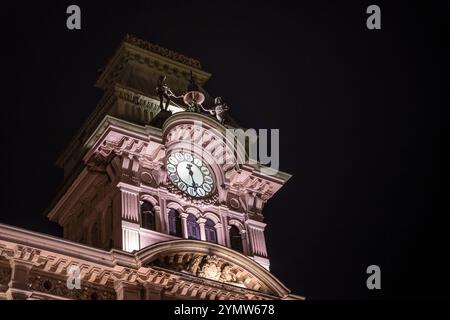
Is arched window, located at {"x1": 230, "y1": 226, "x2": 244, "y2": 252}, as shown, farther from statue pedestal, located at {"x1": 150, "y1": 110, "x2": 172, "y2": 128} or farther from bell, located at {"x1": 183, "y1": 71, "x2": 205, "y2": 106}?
bell, located at {"x1": 183, "y1": 71, "x2": 205, "y2": 106}

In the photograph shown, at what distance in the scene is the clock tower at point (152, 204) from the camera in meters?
32.3

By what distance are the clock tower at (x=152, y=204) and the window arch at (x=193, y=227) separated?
0.17 ft

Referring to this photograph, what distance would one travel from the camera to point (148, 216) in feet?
123

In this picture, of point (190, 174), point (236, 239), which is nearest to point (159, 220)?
point (190, 174)

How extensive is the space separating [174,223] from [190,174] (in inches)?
113

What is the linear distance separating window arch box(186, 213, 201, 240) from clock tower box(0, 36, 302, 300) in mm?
52

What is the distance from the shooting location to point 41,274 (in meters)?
31.9

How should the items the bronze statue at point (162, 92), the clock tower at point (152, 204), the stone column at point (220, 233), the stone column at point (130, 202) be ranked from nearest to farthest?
the clock tower at point (152, 204) < the stone column at point (130, 202) < the stone column at point (220, 233) < the bronze statue at point (162, 92)

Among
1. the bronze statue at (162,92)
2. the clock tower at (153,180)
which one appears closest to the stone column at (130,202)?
the clock tower at (153,180)

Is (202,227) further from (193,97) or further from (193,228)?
(193,97)

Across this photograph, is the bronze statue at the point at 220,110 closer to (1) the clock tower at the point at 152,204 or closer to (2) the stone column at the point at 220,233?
(1) the clock tower at the point at 152,204
